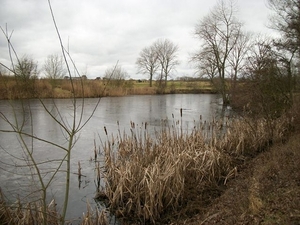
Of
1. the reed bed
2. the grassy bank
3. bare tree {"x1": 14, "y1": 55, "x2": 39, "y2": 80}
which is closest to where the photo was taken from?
bare tree {"x1": 14, "y1": 55, "x2": 39, "y2": 80}

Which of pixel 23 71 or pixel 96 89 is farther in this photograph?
pixel 96 89

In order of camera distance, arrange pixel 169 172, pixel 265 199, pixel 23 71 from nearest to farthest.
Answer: pixel 23 71 → pixel 265 199 → pixel 169 172

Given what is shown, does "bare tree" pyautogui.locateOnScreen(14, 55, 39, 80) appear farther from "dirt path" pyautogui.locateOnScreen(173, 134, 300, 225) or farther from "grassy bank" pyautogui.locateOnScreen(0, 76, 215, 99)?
"grassy bank" pyautogui.locateOnScreen(0, 76, 215, 99)

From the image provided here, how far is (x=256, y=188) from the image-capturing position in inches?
150

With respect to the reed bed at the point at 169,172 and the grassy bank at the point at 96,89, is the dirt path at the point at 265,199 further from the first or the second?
the grassy bank at the point at 96,89

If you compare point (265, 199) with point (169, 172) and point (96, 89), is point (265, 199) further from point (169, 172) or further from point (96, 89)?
point (96, 89)

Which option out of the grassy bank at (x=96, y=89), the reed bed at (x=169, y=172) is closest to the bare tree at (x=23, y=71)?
the reed bed at (x=169, y=172)

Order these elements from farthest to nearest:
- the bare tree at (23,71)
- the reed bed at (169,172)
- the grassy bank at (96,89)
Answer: the grassy bank at (96,89) → the reed bed at (169,172) → the bare tree at (23,71)

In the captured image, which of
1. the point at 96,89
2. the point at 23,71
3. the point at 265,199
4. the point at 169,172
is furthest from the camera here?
the point at 96,89

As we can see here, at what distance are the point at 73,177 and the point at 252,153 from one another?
4969mm

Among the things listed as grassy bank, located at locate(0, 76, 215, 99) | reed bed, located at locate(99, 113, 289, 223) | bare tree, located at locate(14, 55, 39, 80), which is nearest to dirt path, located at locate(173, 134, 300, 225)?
reed bed, located at locate(99, 113, 289, 223)

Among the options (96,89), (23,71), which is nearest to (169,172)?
(23,71)

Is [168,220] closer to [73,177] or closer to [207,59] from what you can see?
[73,177]

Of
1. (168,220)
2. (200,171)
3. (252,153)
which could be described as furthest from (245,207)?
(252,153)
